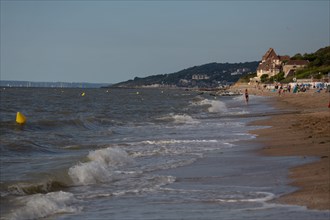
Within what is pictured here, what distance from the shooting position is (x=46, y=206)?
9.64m

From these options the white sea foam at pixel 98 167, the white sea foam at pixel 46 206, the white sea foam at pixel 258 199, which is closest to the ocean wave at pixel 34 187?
the white sea foam at pixel 98 167

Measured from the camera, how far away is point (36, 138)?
→ 23.7 metres

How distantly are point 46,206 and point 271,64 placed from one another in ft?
578

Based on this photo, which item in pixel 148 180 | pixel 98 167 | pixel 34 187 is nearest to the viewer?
pixel 34 187

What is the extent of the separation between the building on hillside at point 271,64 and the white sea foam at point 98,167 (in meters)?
153

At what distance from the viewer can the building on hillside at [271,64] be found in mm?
169238

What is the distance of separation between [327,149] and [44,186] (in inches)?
296

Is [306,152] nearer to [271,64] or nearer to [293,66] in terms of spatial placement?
[293,66]

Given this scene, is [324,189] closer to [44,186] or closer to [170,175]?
[170,175]

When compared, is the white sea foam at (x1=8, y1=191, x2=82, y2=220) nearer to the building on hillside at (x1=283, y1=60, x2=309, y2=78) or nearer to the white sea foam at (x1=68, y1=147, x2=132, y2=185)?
the white sea foam at (x1=68, y1=147, x2=132, y2=185)

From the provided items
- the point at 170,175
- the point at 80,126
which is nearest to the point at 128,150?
the point at 170,175

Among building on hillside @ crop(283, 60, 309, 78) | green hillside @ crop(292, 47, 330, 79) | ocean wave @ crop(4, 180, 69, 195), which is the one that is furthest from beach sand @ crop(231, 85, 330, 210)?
building on hillside @ crop(283, 60, 309, 78)

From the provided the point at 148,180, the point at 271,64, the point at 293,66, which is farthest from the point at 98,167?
the point at 271,64

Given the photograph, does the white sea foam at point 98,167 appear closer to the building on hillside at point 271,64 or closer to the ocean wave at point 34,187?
the ocean wave at point 34,187
